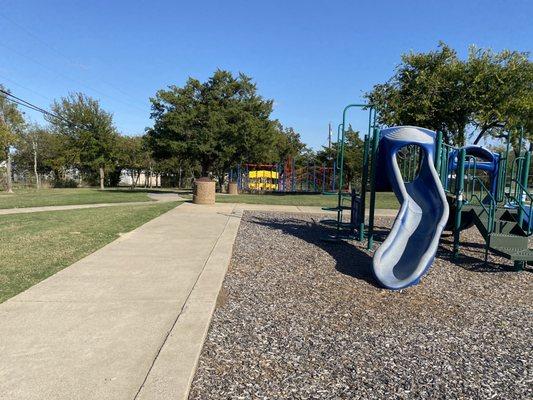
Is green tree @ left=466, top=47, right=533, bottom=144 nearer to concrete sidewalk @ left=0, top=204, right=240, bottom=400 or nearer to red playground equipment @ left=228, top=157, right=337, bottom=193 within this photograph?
red playground equipment @ left=228, top=157, right=337, bottom=193

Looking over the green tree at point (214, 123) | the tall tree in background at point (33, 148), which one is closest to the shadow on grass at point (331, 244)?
the green tree at point (214, 123)

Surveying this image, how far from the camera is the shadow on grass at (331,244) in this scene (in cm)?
629

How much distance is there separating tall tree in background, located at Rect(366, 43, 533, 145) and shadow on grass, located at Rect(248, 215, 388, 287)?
9250mm

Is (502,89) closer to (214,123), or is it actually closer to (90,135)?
(214,123)

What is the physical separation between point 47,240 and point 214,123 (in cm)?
1951

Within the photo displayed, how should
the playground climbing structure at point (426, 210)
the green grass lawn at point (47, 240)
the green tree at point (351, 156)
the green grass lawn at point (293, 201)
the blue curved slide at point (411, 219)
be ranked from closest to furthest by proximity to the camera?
the green grass lawn at point (47, 240) < the blue curved slide at point (411, 219) < the playground climbing structure at point (426, 210) < the green grass lawn at point (293, 201) < the green tree at point (351, 156)

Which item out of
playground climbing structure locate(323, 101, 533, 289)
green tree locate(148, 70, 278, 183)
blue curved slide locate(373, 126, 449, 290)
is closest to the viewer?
blue curved slide locate(373, 126, 449, 290)

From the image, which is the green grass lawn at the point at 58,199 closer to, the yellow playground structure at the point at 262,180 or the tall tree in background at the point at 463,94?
the yellow playground structure at the point at 262,180

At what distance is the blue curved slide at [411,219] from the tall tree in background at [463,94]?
11.6 meters

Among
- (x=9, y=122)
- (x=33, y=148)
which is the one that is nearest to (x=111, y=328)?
(x=9, y=122)

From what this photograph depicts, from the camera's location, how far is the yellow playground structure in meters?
30.1

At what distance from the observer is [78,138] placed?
4053cm

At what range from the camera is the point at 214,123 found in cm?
2639

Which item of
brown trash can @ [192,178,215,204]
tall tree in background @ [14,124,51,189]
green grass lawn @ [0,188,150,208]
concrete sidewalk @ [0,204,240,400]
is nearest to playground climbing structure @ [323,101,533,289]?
concrete sidewalk @ [0,204,240,400]
